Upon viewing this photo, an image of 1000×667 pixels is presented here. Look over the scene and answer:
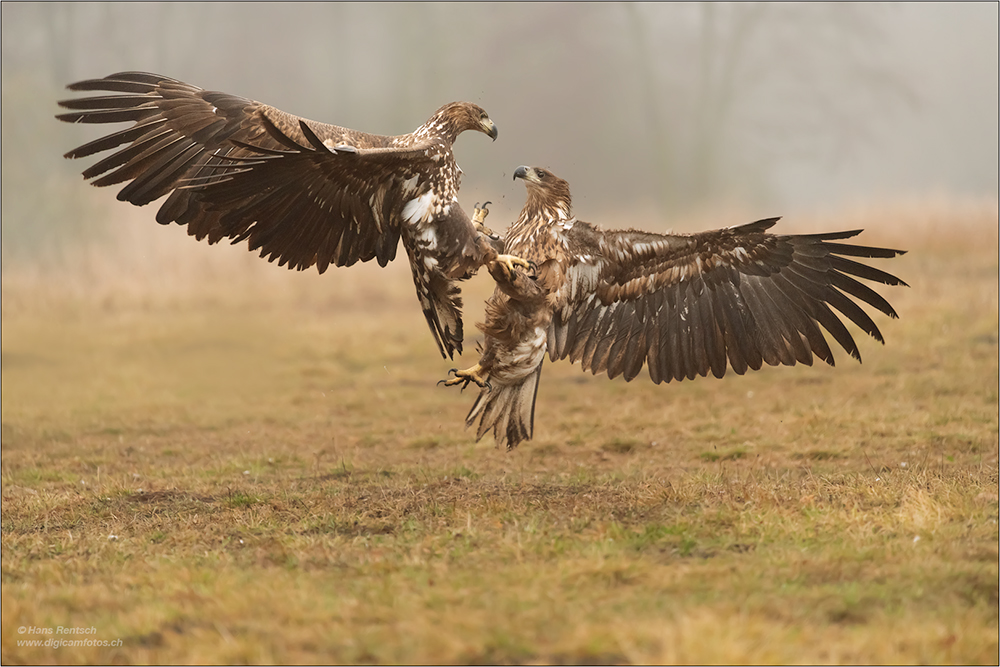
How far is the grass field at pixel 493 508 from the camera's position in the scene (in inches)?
161

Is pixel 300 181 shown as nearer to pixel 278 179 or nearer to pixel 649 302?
pixel 278 179

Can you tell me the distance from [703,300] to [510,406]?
1.60m

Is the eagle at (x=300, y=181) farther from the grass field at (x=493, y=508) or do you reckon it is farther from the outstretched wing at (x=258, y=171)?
the grass field at (x=493, y=508)

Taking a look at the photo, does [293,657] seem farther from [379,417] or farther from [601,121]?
[601,121]

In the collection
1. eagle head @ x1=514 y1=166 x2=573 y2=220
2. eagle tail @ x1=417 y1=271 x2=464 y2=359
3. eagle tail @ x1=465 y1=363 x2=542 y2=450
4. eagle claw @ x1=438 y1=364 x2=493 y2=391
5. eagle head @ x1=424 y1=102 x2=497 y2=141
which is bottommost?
eagle tail @ x1=465 y1=363 x2=542 y2=450

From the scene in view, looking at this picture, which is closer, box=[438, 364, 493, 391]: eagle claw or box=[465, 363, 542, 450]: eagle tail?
box=[438, 364, 493, 391]: eagle claw

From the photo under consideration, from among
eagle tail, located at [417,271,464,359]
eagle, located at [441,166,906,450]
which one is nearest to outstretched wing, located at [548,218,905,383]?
eagle, located at [441,166,906,450]

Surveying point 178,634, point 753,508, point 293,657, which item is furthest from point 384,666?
point 753,508

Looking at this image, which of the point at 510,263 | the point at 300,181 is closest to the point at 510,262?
the point at 510,263

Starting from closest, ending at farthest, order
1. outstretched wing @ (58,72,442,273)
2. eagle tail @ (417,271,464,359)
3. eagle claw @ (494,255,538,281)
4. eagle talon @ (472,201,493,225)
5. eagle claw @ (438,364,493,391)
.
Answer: outstretched wing @ (58,72,442,273), eagle claw @ (494,255,538,281), eagle tail @ (417,271,464,359), eagle claw @ (438,364,493,391), eagle talon @ (472,201,493,225)

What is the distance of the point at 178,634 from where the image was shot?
416cm

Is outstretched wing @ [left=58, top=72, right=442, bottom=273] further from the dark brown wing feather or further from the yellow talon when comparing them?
the yellow talon

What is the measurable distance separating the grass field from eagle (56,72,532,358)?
1.69 meters

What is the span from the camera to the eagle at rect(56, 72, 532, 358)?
5.62 metres
